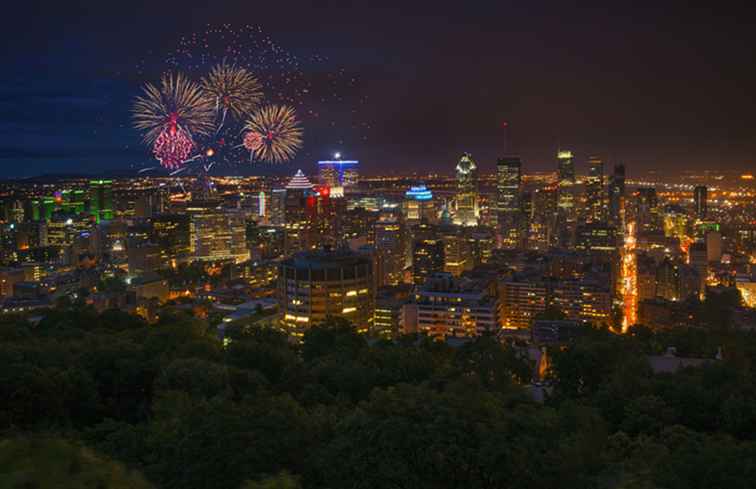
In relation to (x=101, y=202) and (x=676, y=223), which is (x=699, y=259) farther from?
(x=101, y=202)

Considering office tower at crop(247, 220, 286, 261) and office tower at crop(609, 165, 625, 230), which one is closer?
office tower at crop(247, 220, 286, 261)

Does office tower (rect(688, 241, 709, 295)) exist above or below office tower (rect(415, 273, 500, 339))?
above

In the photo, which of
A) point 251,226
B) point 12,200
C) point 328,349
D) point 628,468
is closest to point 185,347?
point 328,349

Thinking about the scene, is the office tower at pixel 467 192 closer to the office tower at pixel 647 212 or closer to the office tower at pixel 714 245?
the office tower at pixel 647 212

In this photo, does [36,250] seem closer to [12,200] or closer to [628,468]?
[12,200]

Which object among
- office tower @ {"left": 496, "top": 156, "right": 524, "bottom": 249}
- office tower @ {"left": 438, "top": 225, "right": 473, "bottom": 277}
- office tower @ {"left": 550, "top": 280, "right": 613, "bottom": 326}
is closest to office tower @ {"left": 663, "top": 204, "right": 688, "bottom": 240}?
office tower @ {"left": 496, "top": 156, "right": 524, "bottom": 249}

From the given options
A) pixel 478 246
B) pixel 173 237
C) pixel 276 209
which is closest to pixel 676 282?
pixel 478 246

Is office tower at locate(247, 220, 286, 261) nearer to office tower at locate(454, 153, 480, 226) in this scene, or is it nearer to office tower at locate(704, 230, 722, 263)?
office tower at locate(454, 153, 480, 226)
